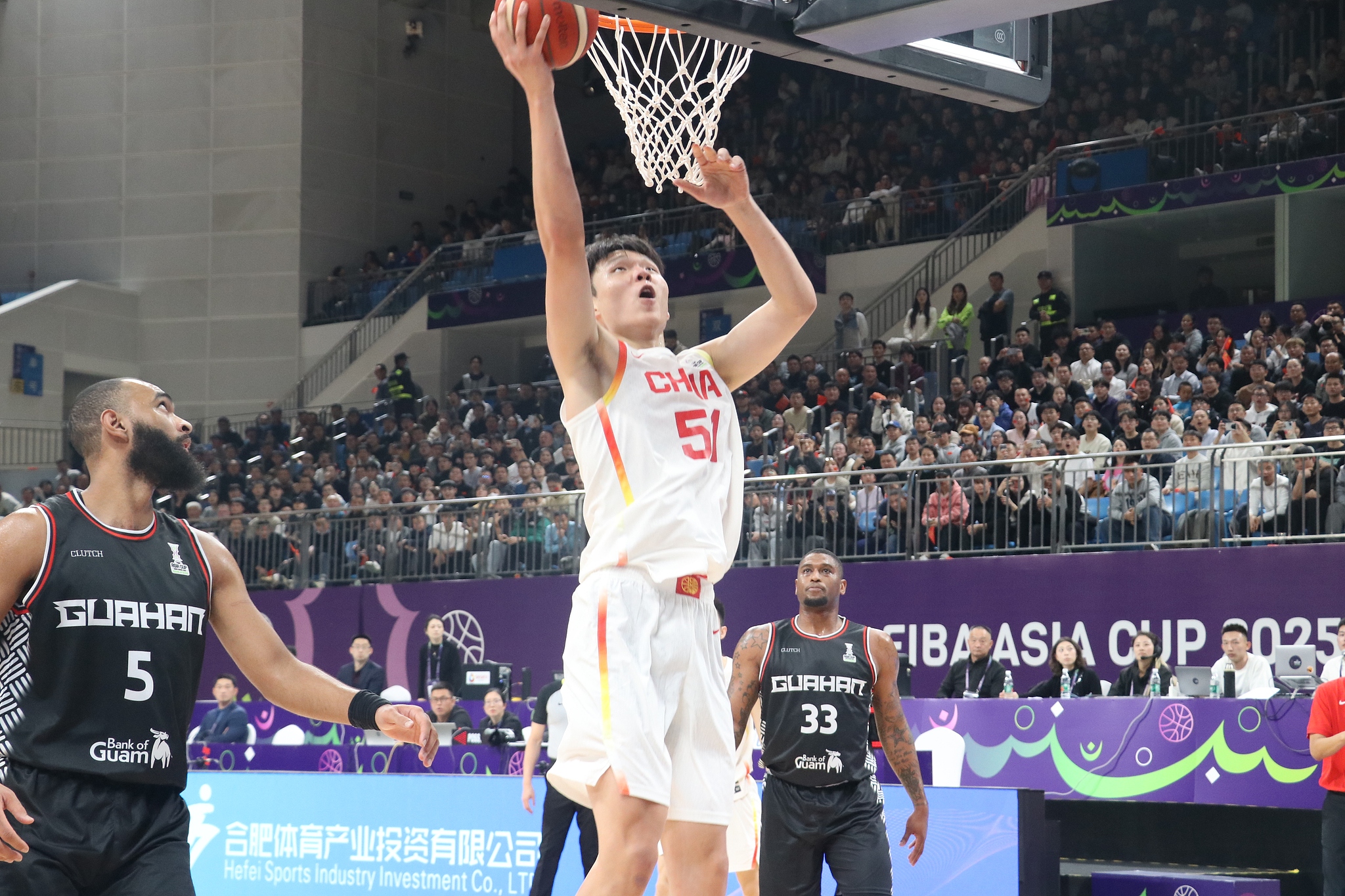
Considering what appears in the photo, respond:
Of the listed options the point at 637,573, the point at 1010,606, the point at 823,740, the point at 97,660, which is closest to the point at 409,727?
the point at 637,573

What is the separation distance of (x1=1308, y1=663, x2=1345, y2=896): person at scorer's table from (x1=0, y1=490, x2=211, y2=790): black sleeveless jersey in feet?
23.6

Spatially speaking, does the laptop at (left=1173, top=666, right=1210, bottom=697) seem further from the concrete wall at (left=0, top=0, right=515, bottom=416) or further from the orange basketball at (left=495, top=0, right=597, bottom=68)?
the concrete wall at (left=0, top=0, right=515, bottom=416)

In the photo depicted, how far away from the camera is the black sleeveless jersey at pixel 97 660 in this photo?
14.0 ft

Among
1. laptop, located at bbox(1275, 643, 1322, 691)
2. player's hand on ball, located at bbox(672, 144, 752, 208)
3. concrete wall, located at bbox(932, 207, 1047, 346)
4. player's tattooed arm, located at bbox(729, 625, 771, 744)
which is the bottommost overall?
laptop, located at bbox(1275, 643, 1322, 691)

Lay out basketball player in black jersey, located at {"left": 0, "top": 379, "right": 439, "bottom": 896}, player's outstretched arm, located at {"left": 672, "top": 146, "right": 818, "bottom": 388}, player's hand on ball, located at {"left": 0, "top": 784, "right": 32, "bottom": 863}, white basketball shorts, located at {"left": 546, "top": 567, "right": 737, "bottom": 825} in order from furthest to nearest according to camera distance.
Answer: player's outstretched arm, located at {"left": 672, "top": 146, "right": 818, "bottom": 388} < white basketball shorts, located at {"left": 546, "top": 567, "right": 737, "bottom": 825} < basketball player in black jersey, located at {"left": 0, "top": 379, "right": 439, "bottom": 896} < player's hand on ball, located at {"left": 0, "top": 784, "right": 32, "bottom": 863}

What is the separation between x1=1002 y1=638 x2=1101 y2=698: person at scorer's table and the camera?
1332cm

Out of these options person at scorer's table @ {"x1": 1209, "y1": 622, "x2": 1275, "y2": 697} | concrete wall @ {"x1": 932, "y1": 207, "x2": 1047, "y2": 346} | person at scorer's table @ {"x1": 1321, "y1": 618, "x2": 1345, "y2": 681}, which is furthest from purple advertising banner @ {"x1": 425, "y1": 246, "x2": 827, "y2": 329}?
person at scorer's table @ {"x1": 1321, "y1": 618, "x2": 1345, "y2": 681}

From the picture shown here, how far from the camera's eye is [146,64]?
114 ft

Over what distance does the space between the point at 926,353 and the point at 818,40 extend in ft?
54.1

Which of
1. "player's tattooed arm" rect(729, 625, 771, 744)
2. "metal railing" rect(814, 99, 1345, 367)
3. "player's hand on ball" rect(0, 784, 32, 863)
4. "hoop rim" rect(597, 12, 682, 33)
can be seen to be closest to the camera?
"player's hand on ball" rect(0, 784, 32, 863)

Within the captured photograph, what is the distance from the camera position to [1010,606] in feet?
52.3

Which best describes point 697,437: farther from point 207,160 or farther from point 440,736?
point 207,160

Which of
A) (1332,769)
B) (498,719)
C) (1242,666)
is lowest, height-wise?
(498,719)

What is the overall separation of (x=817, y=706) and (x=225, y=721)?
9.60m
